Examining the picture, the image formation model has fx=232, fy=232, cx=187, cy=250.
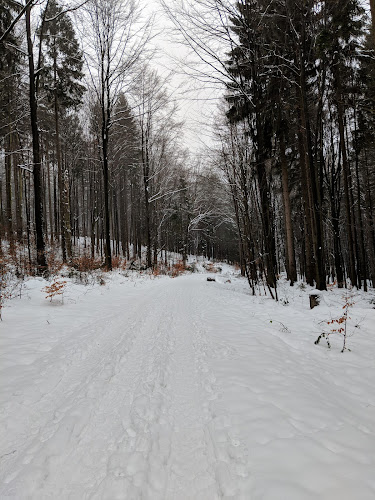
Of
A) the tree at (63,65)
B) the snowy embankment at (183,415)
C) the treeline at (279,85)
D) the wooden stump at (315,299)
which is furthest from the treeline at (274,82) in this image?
the tree at (63,65)

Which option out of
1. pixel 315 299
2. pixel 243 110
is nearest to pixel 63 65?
pixel 243 110

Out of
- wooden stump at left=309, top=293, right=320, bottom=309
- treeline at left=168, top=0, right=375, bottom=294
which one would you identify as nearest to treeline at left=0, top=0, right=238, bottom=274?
treeline at left=168, top=0, right=375, bottom=294

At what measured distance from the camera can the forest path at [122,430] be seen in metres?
1.37

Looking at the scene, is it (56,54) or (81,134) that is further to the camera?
(81,134)

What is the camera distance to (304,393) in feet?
7.81

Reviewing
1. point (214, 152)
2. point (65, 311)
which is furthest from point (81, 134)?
point (65, 311)

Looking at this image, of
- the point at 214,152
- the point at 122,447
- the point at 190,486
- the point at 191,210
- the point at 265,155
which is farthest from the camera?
the point at 191,210

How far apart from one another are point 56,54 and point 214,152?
1117cm

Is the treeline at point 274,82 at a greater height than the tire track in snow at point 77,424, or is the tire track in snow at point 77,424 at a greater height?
the treeline at point 274,82

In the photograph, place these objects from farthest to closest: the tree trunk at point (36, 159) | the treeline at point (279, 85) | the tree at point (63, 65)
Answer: the tree at point (63, 65), the tree trunk at point (36, 159), the treeline at point (279, 85)

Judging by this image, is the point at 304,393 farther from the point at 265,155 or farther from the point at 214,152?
the point at 214,152

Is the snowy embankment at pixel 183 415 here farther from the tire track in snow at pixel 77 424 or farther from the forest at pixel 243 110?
the forest at pixel 243 110

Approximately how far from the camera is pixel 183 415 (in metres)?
2.02

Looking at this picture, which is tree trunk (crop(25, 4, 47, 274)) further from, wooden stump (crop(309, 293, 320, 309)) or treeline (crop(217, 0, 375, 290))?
wooden stump (crop(309, 293, 320, 309))
